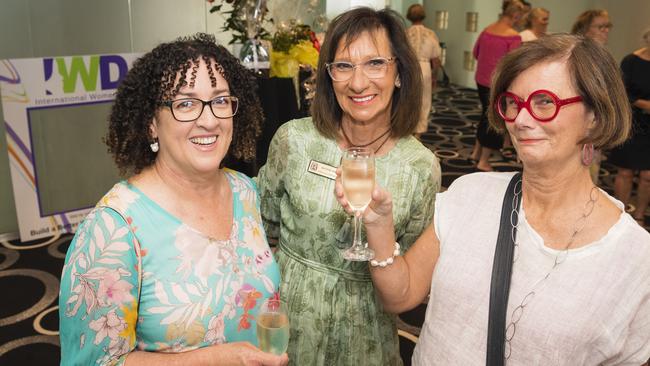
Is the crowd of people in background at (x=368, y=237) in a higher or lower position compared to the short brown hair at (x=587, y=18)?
lower

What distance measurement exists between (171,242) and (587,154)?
3.53 feet

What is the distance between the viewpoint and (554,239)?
4.65 ft

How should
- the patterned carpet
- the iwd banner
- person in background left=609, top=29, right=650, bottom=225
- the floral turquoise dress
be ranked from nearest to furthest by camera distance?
the floral turquoise dress → the patterned carpet → the iwd banner → person in background left=609, top=29, right=650, bottom=225

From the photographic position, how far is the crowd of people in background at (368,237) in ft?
4.35

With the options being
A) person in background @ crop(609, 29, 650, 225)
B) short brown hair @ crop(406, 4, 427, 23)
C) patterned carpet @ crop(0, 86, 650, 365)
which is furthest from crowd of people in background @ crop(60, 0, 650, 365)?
short brown hair @ crop(406, 4, 427, 23)

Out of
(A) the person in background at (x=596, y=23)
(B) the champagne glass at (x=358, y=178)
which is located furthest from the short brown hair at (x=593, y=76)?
(A) the person in background at (x=596, y=23)

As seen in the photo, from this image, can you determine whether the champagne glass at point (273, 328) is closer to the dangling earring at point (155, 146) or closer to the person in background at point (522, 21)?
the dangling earring at point (155, 146)

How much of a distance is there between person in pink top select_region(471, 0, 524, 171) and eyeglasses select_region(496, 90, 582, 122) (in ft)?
17.3

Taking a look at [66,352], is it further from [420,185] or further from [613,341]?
[613,341]

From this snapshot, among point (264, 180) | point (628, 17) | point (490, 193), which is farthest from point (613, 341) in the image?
point (628, 17)

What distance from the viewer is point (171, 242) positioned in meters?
1.45

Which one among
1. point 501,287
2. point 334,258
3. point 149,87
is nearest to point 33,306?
point 334,258

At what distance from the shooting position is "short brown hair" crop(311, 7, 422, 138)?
1929 millimetres

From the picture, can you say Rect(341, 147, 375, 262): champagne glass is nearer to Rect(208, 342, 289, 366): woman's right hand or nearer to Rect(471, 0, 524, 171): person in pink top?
Rect(208, 342, 289, 366): woman's right hand
